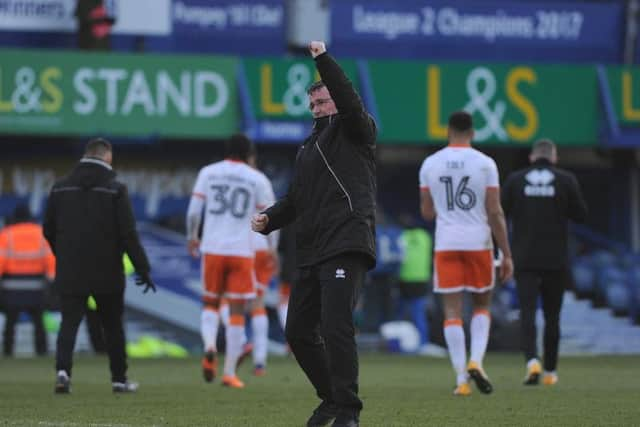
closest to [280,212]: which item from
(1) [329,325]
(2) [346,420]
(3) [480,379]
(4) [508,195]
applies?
(1) [329,325]

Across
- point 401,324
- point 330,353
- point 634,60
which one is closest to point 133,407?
point 330,353

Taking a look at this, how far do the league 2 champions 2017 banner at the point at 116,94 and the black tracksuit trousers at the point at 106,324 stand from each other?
1130cm

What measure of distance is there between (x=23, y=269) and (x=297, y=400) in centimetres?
1022

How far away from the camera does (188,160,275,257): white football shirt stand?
1470 cm

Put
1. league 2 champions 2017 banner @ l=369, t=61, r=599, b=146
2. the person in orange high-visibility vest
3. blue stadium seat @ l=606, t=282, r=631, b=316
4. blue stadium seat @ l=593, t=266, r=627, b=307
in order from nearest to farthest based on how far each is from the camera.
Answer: the person in orange high-visibility vest → league 2 champions 2017 banner @ l=369, t=61, r=599, b=146 → blue stadium seat @ l=606, t=282, r=631, b=316 → blue stadium seat @ l=593, t=266, r=627, b=307

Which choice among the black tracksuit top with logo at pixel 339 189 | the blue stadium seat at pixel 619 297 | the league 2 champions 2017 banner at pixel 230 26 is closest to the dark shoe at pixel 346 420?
the black tracksuit top with logo at pixel 339 189

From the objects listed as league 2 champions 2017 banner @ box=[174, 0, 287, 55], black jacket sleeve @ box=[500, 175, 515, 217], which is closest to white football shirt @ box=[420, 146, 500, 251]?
black jacket sleeve @ box=[500, 175, 515, 217]

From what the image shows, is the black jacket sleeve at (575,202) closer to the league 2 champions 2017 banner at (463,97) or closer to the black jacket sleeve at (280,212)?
the black jacket sleeve at (280,212)

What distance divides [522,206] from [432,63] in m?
11.5

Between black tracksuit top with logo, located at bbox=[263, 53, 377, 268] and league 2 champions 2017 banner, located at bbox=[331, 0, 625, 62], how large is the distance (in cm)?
1990

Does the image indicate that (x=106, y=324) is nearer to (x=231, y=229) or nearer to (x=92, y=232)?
(x=92, y=232)

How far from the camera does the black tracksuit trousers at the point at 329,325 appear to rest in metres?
8.90

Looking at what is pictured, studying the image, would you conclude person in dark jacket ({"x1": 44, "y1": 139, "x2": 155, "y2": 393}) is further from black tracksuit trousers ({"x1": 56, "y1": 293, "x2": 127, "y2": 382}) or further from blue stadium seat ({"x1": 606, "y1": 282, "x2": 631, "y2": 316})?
blue stadium seat ({"x1": 606, "y1": 282, "x2": 631, "y2": 316})

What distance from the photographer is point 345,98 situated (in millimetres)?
8844
